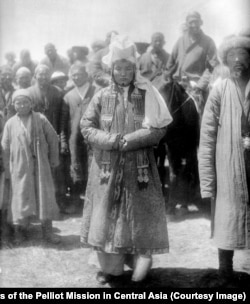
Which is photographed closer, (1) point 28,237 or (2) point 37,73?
(1) point 28,237

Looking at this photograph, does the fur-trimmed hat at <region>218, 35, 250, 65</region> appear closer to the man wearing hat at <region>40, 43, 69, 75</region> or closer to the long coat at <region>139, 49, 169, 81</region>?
the long coat at <region>139, 49, 169, 81</region>

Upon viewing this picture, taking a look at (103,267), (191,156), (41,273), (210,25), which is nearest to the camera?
(103,267)

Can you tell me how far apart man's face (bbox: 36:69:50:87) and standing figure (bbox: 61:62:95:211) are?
15.5 inches

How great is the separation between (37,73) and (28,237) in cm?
268

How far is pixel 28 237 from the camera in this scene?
20.1 feet

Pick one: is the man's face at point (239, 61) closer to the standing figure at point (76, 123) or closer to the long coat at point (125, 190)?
the long coat at point (125, 190)

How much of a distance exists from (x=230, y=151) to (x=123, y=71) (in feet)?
3.94

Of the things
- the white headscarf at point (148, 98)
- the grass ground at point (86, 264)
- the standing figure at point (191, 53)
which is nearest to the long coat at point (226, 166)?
the white headscarf at point (148, 98)

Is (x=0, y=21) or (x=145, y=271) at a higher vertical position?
(x=0, y=21)

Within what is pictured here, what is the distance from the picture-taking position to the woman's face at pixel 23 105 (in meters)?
5.72

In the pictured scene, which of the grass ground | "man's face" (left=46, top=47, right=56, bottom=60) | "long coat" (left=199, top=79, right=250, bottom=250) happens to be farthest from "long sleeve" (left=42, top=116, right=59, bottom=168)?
"man's face" (left=46, top=47, right=56, bottom=60)

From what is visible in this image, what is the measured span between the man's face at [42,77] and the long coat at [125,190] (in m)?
3.30

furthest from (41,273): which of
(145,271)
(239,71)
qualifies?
(239,71)

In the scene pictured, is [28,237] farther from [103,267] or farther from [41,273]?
[103,267]
